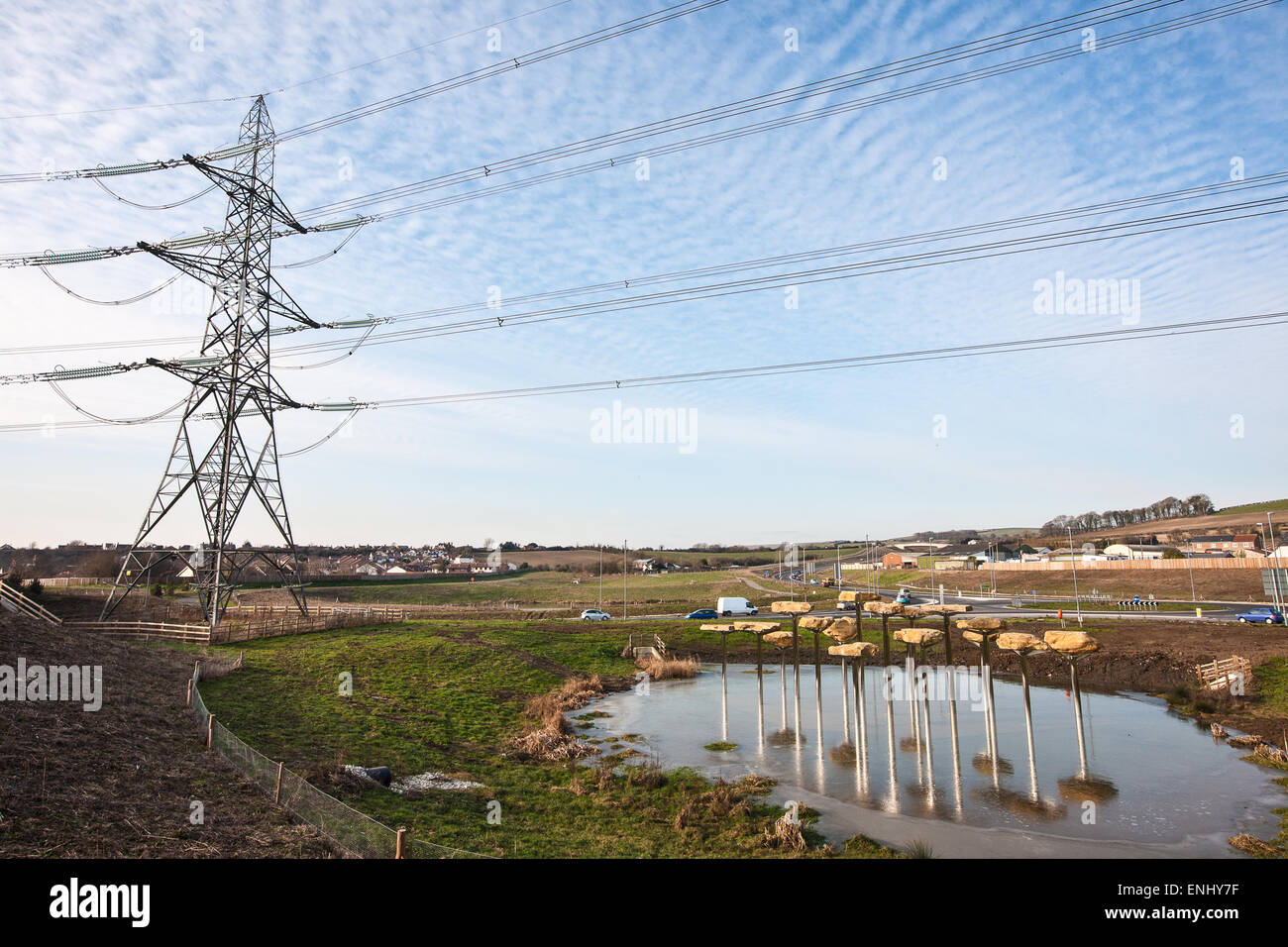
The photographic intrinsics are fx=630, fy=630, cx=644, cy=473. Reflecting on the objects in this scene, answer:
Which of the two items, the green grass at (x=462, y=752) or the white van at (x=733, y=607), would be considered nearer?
the green grass at (x=462, y=752)

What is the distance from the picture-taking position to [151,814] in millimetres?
13133

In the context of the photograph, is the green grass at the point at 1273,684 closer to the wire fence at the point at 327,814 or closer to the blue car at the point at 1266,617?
the blue car at the point at 1266,617

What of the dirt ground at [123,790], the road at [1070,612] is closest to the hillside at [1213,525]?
the road at [1070,612]

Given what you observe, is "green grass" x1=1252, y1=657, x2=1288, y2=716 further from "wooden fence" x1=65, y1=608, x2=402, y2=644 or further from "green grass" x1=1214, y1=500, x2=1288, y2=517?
"green grass" x1=1214, y1=500, x2=1288, y2=517

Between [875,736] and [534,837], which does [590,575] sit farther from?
[534,837]

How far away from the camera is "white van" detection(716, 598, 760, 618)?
62781 mm

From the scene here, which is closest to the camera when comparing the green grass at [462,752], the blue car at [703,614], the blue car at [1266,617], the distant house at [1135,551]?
the green grass at [462,752]

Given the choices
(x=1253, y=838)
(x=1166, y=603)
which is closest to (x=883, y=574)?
(x=1166, y=603)

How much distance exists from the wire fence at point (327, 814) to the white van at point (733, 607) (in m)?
49.2

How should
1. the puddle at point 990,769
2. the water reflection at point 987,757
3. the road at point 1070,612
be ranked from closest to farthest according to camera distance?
1. the puddle at point 990,769
2. the water reflection at point 987,757
3. the road at point 1070,612

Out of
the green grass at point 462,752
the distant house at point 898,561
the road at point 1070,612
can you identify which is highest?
the green grass at point 462,752

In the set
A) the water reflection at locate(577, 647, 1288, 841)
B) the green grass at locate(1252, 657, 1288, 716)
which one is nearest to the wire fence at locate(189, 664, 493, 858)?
the water reflection at locate(577, 647, 1288, 841)

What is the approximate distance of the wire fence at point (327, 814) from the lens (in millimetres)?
11805

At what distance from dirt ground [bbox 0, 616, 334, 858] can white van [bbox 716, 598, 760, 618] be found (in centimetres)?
4784
